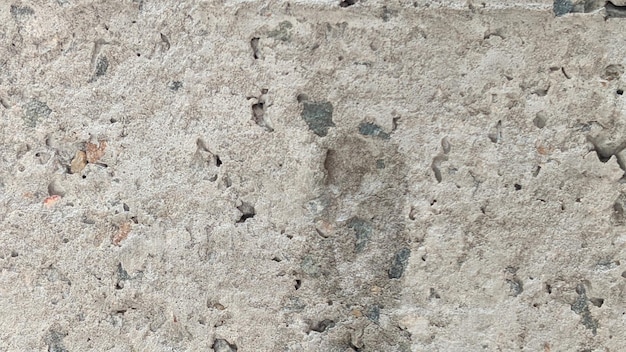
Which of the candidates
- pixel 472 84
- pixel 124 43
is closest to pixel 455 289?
pixel 472 84

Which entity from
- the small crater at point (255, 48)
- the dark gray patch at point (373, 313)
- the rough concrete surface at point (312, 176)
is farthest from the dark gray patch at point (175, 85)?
the dark gray patch at point (373, 313)

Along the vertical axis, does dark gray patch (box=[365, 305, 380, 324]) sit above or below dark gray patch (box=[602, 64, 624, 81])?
below

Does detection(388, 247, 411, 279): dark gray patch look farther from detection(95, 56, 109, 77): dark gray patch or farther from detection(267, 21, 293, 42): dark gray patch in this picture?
detection(95, 56, 109, 77): dark gray patch

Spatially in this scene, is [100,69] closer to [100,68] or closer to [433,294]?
[100,68]

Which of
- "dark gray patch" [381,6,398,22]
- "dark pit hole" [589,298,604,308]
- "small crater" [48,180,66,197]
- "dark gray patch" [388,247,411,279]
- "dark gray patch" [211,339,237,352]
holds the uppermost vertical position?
"dark gray patch" [381,6,398,22]

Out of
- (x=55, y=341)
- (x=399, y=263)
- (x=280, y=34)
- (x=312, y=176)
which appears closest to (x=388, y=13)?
(x=280, y=34)

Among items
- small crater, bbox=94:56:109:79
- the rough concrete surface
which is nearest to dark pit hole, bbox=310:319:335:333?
the rough concrete surface

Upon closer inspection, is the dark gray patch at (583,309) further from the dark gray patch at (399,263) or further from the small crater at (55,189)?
the small crater at (55,189)
